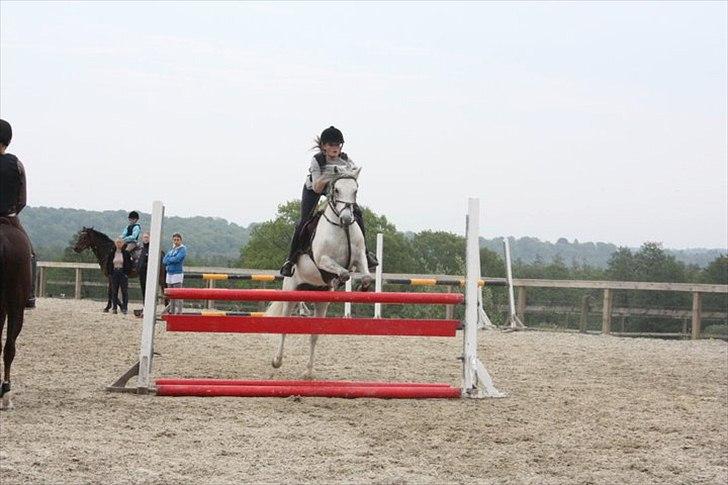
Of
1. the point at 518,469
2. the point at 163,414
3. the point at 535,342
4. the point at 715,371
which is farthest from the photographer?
the point at 535,342

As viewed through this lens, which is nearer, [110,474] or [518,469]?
[110,474]

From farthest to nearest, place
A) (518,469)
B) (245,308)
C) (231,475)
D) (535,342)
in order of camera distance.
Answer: (245,308), (535,342), (518,469), (231,475)

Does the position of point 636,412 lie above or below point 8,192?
below

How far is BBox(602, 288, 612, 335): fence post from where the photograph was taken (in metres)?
19.3

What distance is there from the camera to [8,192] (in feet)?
22.7

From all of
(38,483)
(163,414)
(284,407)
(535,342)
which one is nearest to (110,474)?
(38,483)

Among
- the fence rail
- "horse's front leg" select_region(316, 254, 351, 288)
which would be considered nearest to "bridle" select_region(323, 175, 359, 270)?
"horse's front leg" select_region(316, 254, 351, 288)

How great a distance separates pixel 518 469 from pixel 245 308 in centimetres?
2199

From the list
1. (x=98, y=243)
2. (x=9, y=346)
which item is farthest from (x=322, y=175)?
(x=98, y=243)

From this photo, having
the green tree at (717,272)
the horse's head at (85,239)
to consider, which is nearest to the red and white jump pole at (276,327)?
the horse's head at (85,239)

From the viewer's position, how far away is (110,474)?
4996 millimetres

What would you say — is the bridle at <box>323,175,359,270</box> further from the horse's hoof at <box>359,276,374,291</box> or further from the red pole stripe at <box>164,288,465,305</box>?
the red pole stripe at <box>164,288,465,305</box>

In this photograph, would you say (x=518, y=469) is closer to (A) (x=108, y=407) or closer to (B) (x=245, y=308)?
(A) (x=108, y=407)

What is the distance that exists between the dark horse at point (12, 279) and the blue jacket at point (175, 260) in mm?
10859
